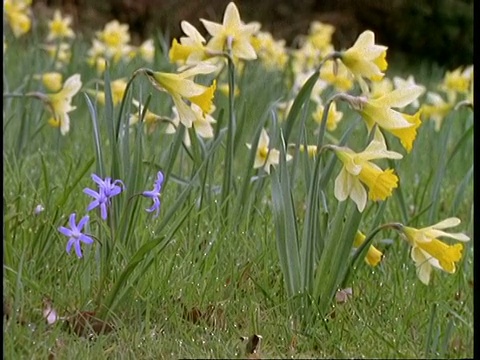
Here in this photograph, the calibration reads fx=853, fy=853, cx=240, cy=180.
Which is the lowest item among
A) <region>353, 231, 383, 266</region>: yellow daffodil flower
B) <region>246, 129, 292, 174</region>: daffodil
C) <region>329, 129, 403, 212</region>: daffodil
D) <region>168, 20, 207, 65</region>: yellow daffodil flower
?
<region>353, 231, 383, 266</region>: yellow daffodil flower

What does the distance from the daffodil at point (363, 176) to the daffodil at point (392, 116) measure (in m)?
0.05

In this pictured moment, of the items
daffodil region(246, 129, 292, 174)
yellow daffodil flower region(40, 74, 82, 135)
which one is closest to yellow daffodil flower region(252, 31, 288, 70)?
yellow daffodil flower region(40, 74, 82, 135)

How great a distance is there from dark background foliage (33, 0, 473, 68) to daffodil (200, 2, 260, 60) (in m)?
5.48

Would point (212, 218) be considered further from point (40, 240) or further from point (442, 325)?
point (442, 325)

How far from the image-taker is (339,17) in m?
8.22

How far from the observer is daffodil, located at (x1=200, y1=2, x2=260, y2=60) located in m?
1.95

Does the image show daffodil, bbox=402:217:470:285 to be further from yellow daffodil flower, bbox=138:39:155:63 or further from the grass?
yellow daffodil flower, bbox=138:39:155:63

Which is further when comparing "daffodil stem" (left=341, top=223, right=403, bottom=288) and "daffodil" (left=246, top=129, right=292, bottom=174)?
"daffodil" (left=246, top=129, right=292, bottom=174)

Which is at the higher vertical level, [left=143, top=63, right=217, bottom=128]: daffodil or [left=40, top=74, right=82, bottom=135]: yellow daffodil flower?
[left=143, top=63, right=217, bottom=128]: daffodil

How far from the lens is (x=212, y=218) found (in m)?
1.83

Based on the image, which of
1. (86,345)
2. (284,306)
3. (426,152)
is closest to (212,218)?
(284,306)

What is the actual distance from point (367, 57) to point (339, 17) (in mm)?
6737

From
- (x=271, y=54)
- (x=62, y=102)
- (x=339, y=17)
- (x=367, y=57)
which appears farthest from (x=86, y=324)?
(x=339, y=17)

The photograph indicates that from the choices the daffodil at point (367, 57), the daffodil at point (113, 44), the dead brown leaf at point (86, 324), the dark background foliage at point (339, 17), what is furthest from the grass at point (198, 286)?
the dark background foliage at point (339, 17)
